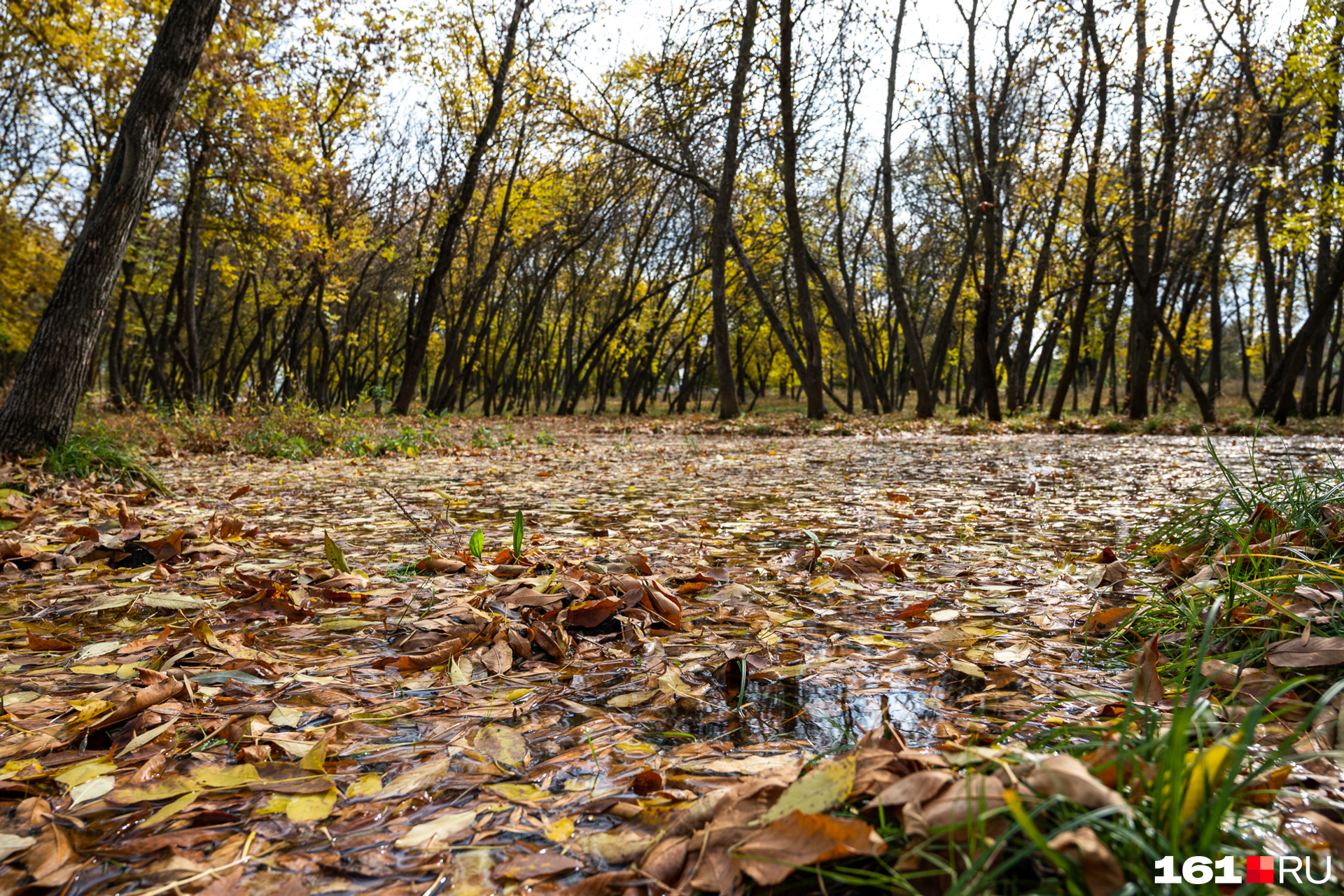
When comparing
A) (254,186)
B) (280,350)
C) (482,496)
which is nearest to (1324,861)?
(482,496)

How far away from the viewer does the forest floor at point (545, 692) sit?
3.31ft

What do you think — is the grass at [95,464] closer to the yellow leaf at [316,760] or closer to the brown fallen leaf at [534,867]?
the yellow leaf at [316,760]

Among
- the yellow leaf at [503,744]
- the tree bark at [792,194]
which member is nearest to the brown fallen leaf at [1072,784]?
the yellow leaf at [503,744]

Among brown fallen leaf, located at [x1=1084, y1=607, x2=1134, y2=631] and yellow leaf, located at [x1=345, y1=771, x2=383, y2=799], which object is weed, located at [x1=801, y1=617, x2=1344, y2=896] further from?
brown fallen leaf, located at [x1=1084, y1=607, x2=1134, y2=631]

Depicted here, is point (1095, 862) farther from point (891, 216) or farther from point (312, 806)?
point (891, 216)

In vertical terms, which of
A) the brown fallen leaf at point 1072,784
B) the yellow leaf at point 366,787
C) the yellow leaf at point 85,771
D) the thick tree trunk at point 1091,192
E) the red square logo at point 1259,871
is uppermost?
the thick tree trunk at point 1091,192

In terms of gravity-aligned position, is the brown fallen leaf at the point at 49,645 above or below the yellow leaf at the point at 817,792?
below

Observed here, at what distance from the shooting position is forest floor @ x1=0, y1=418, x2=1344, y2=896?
1.01 meters

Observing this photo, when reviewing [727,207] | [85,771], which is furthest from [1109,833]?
[727,207]

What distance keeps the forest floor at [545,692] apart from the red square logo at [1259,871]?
13 cm

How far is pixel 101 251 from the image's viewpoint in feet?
17.4

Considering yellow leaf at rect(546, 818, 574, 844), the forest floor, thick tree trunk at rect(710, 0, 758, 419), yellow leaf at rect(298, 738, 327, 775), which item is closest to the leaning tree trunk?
the forest floor

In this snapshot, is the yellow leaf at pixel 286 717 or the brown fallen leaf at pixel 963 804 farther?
the yellow leaf at pixel 286 717

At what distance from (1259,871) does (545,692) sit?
1.35 m
